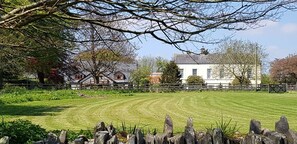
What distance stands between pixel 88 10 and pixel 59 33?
167cm

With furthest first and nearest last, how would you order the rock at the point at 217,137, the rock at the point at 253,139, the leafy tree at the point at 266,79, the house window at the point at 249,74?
1. the leafy tree at the point at 266,79
2. the house window at the point at 249,74
3. the rock at the point at 217,137
4. the rock at the point at 253,139

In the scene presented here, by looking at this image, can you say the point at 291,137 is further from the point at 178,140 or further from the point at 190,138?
the point at 178,140

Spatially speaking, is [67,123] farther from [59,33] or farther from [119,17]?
[119,17]

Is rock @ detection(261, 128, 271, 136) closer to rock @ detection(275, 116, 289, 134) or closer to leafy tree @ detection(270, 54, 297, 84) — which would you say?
rock @ detection(275, 116, 289, 134)

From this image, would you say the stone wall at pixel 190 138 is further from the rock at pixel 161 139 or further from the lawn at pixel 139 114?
the lawn at pixel 139 114

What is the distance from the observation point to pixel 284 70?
69.4 metres

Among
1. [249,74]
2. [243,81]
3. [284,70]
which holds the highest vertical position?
[284,70]

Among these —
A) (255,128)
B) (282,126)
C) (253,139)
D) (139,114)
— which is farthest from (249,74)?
(253,139)

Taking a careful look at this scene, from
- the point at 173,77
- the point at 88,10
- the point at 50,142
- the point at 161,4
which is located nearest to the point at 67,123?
the point at 88,10

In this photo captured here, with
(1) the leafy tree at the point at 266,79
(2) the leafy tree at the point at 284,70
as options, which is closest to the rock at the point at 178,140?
(1) the leafy tree at the point at 266,79

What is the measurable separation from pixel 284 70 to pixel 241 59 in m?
12.2

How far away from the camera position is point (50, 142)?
3.87m

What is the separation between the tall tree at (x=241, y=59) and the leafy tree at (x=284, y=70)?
7.32 meters

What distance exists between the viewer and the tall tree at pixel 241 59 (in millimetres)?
61562
